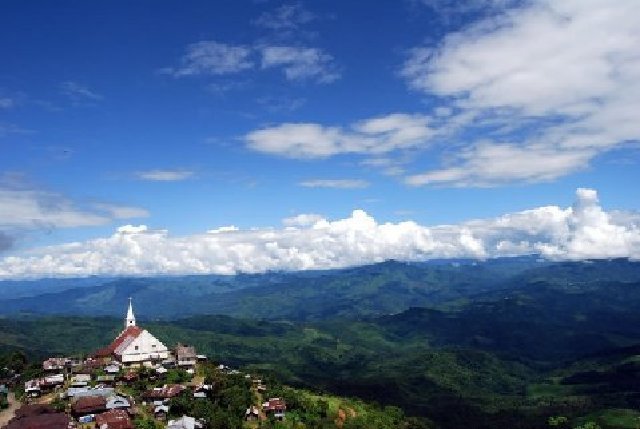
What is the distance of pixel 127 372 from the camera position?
352 ft

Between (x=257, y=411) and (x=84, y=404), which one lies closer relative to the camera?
(x=84, y=404)

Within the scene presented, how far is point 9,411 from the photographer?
91875 mm

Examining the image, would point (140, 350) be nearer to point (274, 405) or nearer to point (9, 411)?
point (9, 411)

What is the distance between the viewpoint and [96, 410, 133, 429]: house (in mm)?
83044

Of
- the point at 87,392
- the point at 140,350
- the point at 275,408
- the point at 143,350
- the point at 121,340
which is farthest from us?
the point at 121,340

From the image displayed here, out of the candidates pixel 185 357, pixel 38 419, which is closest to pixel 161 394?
pixel 38 419

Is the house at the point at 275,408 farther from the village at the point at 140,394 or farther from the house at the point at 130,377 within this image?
the house at the point at 130,377

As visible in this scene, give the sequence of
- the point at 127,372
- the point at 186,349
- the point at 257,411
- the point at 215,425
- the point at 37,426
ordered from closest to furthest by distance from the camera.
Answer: the point at 37,426, the point at 215,425, the point at 257,411, the point at 127,372, the point at 186,349

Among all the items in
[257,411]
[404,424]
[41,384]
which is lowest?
[404,424]

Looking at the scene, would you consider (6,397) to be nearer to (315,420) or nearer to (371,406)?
(315,420)

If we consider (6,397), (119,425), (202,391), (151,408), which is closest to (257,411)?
(202,391)

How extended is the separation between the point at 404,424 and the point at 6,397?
70575mm

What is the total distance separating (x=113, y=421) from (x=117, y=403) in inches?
246

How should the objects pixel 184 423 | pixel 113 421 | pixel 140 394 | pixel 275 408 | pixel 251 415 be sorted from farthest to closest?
pixel 275 408, pixel 140 394, pixel 251 415, pixel 184 423, pixel 113 421
